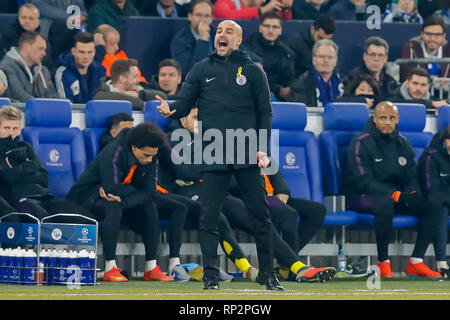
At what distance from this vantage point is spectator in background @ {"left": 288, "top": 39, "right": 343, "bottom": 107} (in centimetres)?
1244

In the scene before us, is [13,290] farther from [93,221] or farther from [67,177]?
[67,177]

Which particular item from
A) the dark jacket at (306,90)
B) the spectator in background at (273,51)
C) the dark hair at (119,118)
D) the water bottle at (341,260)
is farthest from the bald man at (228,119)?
the spectator in background at (273,51)

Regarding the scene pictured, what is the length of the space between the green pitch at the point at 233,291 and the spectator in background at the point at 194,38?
3.54 m

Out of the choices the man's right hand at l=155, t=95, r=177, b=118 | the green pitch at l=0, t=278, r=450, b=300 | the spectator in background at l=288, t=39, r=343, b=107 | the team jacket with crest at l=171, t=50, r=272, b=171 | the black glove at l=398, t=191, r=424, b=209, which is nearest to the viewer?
the green pitch at l=0, t=278, r=450, b=300

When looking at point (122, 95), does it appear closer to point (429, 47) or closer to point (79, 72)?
point (79, 72)

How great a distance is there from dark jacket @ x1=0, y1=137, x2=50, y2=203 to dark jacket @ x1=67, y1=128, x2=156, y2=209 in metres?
0.41

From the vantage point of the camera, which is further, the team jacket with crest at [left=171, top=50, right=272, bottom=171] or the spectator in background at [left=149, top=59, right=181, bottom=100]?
the spectator in background at [left=149, top=59, right=181, bottom=100]

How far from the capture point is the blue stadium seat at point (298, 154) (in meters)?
11.3

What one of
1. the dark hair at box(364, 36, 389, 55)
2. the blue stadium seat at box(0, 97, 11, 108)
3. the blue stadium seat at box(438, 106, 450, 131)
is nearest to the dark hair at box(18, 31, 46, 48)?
the blue stadium seat at box(0, 97, 11, 108)

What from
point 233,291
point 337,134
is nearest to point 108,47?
point 337,134

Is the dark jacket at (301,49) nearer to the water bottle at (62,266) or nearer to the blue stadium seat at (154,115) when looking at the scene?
the blue stadium seat at (154,115)

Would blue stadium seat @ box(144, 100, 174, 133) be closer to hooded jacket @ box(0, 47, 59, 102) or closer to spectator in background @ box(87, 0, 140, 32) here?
hooded jacket @ box(0, 47, 59, 102)

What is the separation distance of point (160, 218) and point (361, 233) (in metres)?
2.36

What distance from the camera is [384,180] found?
37.2 ft
